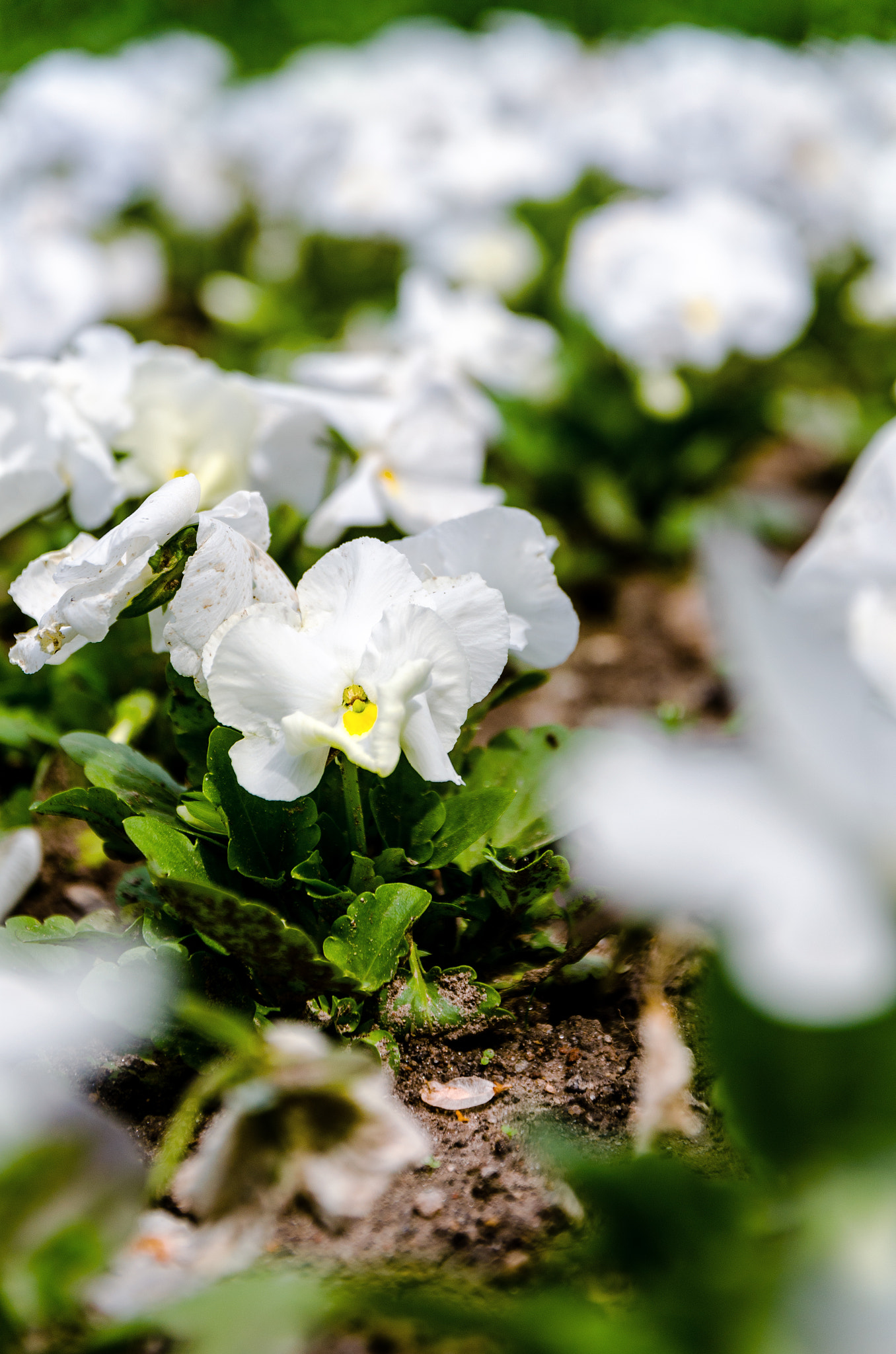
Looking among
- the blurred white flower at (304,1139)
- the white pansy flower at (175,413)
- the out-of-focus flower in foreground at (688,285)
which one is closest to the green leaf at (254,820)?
the blurred white flower at (304,1139)

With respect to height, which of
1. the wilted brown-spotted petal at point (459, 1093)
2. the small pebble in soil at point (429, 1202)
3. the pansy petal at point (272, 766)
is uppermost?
the pansy petal at point (272, 766)

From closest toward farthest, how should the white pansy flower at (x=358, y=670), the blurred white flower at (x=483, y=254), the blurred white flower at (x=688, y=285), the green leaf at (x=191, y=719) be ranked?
the white pansy flower at (x=358, y=670)
the green leaf at (x=191, y=719)
the blurred white flower at (x=688, y=285)
the blurred white flower at (x=483, y=254)

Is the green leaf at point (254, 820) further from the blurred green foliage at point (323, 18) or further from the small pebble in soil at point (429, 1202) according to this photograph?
the blurred green foliage at point (323, 18)

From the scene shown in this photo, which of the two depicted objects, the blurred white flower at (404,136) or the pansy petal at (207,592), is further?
the blurred white flower at (404,136)

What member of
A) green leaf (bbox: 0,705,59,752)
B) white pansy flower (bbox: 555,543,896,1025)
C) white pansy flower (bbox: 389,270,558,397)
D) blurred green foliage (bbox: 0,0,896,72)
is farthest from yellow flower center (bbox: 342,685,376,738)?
blurred green foliage (bbox: 0,0,896,72)

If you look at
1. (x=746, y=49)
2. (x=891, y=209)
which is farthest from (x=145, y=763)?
(x=746, y=49)
